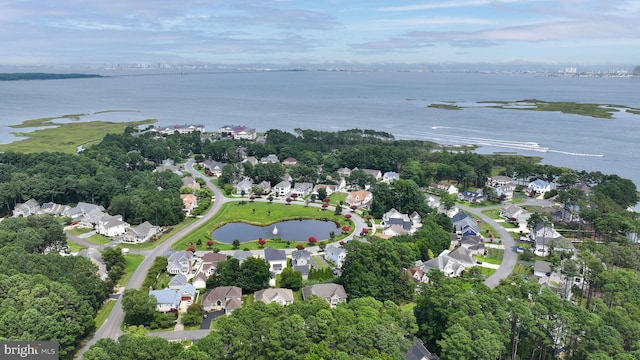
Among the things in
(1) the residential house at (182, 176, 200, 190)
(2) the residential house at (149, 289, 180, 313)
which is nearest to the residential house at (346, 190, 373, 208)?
(1) the residential house at (182, 176, 200, 190)

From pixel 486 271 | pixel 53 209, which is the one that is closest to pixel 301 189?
pixel 486 271

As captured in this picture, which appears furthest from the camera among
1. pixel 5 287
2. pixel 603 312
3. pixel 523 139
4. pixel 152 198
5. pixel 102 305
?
pixel 523 139

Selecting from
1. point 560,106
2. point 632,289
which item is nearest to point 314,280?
point 632,289

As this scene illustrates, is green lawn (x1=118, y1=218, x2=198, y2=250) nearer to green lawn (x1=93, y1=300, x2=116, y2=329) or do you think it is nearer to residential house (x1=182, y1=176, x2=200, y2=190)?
green lawn (x1=93, y1=300, x2=116, y2=329)

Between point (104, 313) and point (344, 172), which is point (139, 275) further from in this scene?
point (344, 172)

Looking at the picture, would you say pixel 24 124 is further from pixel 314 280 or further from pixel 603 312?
pixel 603 312

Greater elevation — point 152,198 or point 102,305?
point 152,198

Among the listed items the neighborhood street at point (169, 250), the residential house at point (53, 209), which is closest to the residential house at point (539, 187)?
the neighborhood street at point (169, 250)
